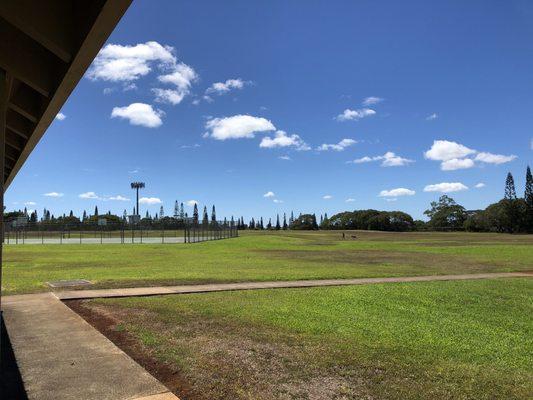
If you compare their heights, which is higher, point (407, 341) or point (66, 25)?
point (66, 25)

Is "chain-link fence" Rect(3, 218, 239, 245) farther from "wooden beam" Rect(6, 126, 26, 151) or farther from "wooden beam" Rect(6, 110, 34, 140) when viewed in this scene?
"wooden beam" Rect(6, 110, 34, 140)

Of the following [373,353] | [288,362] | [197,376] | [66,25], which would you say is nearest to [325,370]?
[288,362]

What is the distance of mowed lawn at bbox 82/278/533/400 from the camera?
552 centimetres

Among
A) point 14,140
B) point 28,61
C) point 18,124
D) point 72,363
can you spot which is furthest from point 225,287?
point 28,61

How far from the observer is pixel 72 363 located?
629cm

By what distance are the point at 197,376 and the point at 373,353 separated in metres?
2.52

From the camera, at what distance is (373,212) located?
155 meters

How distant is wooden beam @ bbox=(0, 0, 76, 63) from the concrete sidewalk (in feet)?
11.3

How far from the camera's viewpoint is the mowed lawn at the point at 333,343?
5516 mm

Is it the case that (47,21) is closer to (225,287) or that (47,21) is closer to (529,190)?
(225,287)

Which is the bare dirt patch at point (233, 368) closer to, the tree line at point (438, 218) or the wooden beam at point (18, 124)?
the wooden beam at point (18, 124)

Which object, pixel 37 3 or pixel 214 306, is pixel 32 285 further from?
pixel 37 3

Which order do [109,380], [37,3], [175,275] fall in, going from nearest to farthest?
[37,3] < [109,380] < [175,275]

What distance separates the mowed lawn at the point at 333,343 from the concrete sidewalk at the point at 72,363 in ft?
1.29
